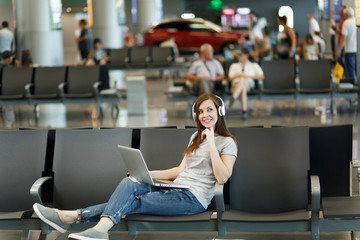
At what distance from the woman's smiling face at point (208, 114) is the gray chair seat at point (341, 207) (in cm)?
89

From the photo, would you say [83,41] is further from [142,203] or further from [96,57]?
[142,203]

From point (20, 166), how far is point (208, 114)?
4.72 ft

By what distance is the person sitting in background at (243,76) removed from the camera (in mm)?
11531

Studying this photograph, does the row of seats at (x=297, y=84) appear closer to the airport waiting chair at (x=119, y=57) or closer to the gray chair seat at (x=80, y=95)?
the gray chair seat at (x=80, y=95)

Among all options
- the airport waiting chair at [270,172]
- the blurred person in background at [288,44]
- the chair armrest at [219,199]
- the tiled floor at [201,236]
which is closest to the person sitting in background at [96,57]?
the blurred person in background at [288,44]

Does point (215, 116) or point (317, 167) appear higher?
point (215, 116)

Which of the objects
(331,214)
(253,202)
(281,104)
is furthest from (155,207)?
(281,104)

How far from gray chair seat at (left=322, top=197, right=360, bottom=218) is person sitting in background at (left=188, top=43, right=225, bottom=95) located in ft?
22.1

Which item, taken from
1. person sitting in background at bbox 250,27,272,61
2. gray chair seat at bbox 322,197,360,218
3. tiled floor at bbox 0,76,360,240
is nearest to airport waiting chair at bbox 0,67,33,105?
tiled floor at bbox 0,76,360,240

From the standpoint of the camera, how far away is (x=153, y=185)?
15.5 ft

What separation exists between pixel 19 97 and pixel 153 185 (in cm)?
749

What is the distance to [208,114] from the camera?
4797 millimetres

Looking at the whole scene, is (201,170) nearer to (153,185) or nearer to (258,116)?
(153,185)

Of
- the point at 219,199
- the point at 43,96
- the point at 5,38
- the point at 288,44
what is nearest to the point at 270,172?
the point at 219,199
